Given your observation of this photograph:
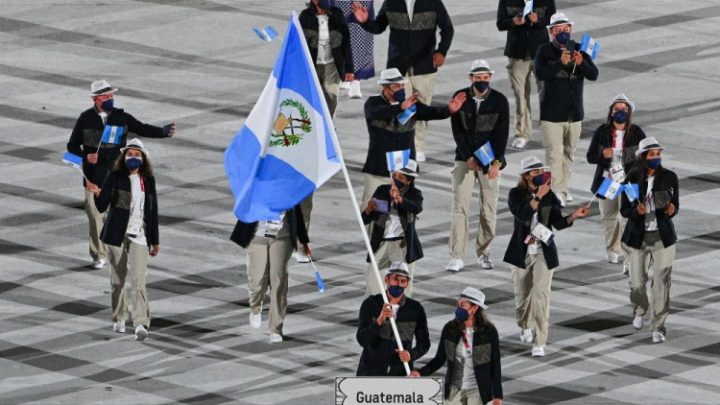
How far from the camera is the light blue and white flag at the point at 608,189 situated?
2548cm

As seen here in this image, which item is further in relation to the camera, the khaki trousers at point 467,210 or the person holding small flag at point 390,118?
the khaki trousers at point 467,210

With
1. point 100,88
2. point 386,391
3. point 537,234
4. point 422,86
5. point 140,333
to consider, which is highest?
point 100,88

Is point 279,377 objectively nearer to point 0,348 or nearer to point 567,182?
point 0,348

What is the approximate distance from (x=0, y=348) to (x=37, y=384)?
1.13 meters

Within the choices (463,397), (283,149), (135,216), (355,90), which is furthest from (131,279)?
(355,90)

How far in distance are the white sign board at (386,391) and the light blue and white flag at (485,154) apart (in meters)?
7.62

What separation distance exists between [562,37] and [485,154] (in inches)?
79.6

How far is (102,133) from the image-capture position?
26.4m

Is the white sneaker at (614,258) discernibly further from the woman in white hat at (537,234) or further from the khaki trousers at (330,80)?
the khaki trousers at (330,80)

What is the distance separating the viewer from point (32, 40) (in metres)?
35.4

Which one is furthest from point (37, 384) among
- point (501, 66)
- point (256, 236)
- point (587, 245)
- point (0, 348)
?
point (501, 66)

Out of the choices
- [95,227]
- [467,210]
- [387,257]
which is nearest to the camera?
[387,257]

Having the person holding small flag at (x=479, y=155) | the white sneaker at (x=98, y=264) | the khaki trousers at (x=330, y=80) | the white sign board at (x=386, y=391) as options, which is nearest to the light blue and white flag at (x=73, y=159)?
the white sneaker at (x=98, y=264)

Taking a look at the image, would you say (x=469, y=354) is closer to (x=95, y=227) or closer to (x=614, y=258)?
(x=614, y=258)
